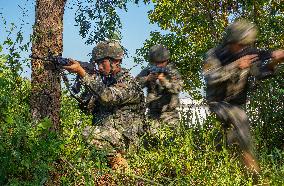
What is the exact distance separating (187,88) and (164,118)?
842 centimetres

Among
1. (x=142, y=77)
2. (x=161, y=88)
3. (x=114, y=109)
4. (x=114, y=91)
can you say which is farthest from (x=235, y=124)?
(x=142, y=77)

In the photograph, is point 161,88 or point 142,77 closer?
point 161,88

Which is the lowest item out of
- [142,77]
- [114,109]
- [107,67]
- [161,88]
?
[114,109]

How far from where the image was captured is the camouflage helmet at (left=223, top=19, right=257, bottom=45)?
5.04 metres

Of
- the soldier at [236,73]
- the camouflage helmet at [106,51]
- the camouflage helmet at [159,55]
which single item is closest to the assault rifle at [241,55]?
the soldier at [236,73]

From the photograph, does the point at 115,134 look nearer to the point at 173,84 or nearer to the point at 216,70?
the point at 216,70

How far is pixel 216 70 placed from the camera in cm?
506

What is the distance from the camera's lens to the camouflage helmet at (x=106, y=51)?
586cm

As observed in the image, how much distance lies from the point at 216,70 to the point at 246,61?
320mm

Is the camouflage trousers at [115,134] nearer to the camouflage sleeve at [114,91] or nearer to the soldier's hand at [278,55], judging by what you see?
the camouflage sleeve at [114,91]

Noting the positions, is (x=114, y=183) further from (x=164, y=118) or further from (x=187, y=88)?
(x=187, y=88)

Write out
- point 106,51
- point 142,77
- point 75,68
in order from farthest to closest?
point 142,77 → point 106,51 → point 75,68

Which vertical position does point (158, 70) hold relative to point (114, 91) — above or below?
above

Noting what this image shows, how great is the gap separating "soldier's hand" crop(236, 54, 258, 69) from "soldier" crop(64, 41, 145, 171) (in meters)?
1.44
